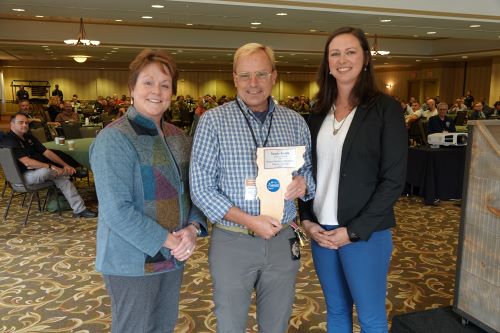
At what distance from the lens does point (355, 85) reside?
6.28 feet

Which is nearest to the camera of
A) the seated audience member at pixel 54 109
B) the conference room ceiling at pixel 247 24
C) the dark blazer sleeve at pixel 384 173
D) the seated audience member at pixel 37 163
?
the dark blazer sleeve at pixel 384 173

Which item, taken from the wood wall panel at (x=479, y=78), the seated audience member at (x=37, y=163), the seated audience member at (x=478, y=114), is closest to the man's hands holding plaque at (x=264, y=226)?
the seated audience member at (x=37, y=163)

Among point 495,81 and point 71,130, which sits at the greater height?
point 495,81

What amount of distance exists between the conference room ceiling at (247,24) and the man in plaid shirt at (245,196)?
19.7 feet

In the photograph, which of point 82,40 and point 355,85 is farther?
point 82,40

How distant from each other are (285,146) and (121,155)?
0.62 meters

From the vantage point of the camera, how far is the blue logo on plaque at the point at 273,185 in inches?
66.3

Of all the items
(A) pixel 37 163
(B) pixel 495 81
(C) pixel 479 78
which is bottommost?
(A) pixel 37 163

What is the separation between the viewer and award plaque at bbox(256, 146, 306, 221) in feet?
5.47

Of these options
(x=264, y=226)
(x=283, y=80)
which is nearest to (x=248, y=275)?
(x=264, y=226)

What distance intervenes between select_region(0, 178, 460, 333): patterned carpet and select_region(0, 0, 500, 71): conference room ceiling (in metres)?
4.10

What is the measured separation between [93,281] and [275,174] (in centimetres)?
272

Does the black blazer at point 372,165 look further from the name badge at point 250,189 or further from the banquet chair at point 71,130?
the banquet chair at point 71,130

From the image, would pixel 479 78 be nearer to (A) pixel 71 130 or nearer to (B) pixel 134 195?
(A) pixel 71 130
